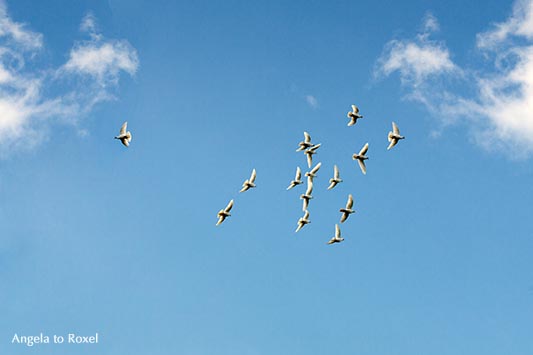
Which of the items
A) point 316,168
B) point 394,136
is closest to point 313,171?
point 316,168

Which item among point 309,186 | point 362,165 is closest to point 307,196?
point 309,186

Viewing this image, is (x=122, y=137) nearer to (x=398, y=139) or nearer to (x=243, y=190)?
(x=243, y=190)

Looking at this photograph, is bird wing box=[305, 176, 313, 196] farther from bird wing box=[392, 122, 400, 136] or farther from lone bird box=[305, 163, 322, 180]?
bird wing box=[392, 122, 400, 136]

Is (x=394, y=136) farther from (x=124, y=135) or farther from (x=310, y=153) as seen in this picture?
(x=124, y=135)

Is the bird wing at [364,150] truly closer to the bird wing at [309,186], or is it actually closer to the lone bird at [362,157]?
the lone bird at [362,157]

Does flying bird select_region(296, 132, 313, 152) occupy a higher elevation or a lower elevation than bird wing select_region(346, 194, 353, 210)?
higher

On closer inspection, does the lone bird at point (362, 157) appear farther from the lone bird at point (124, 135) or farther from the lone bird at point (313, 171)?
the lone bird at point (124, 135)

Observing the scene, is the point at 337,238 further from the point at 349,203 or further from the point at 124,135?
the point at 124,135

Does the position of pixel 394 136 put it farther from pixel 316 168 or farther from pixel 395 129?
pixel 316 168

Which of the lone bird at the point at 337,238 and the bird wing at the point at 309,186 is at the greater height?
the bird wing at the point at 309,186

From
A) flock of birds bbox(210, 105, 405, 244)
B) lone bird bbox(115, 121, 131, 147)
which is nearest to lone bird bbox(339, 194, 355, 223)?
flock of birds bbox(210, 105, 405, 244)

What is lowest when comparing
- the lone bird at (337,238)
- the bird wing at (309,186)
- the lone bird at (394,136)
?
the lone bird at (337,238)

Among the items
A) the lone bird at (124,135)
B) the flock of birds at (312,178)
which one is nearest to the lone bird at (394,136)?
the flock of birds at (312,178)

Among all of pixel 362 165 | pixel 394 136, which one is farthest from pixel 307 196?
pixel 394 136
